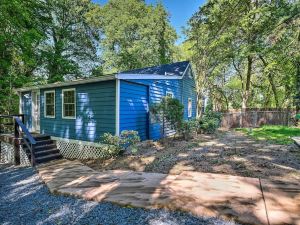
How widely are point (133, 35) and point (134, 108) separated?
17556 mm

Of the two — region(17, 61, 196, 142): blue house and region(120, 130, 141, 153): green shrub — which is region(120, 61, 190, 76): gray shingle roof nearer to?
region(17, 61, 196, 142): blue house

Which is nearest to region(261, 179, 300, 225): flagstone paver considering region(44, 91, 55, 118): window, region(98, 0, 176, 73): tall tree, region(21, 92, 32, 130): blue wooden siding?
region(44, 91, 55, 118): window

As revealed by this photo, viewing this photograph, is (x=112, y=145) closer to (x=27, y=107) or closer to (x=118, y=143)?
(x=118, y=143)

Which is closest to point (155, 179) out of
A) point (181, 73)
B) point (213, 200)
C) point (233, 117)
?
point (213, 200)

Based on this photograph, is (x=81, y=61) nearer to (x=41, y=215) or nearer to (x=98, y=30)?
(x=98, y=30)

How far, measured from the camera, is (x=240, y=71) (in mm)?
24578

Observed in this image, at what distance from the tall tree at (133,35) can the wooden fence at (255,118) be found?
9876mm

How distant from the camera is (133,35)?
76.8 ft

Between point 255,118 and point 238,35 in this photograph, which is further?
point 238,35

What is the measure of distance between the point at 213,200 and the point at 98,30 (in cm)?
2214

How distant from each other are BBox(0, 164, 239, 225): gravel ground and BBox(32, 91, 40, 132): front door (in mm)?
6938

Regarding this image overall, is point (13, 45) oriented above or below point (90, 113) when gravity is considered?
above

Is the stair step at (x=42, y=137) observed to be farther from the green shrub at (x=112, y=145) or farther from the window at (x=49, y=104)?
the green shrub at (x=112, y=145)

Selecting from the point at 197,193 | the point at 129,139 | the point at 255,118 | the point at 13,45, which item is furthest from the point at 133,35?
the point at 197,193
